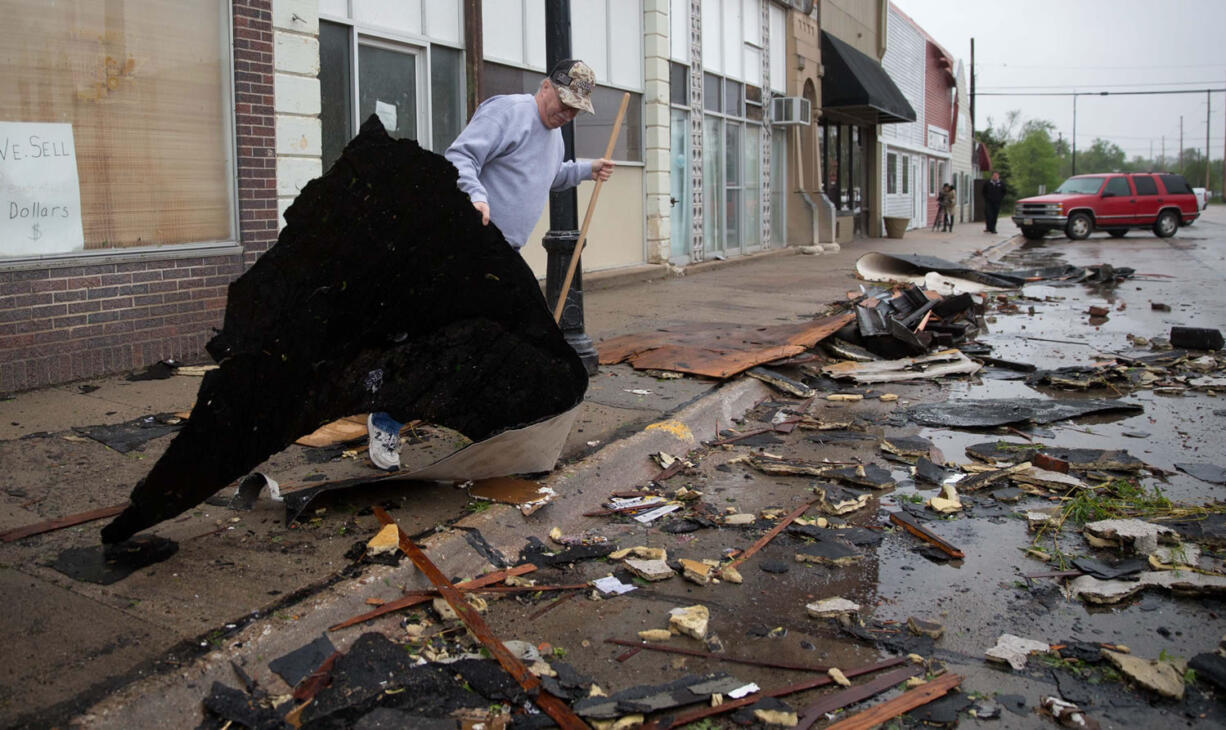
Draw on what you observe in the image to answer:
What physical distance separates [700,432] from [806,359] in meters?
2.53

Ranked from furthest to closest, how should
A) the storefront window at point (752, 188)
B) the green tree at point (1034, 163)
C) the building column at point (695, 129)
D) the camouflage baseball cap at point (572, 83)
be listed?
1. the green tree at point (1034, 163)
2. the storefront window at point (752, 188)
3. the building column at point (695, 129)
4. the camouflage baseball cap at point (572, 83)

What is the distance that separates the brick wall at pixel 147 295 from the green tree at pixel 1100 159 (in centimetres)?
16003

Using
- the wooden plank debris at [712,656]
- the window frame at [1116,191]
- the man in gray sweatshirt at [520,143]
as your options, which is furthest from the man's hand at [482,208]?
the window frame at [1116,191]

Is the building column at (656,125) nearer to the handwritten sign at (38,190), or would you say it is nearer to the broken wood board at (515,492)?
the handwritten sign at (38,190)

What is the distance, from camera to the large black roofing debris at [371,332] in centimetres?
380

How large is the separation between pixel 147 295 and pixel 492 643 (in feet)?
17.3

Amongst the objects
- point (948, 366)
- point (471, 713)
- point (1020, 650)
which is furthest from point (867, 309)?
point (471, 713)

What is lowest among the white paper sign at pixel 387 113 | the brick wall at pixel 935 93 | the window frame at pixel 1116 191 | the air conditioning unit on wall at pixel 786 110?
the white paper sign at pixel 387 113

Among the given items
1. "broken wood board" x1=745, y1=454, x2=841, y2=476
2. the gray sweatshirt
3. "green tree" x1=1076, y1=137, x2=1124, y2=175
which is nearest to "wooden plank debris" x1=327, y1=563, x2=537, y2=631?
the gray sweatshirt

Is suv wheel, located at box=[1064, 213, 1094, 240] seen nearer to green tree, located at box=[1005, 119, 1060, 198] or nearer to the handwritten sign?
the handwritten sign

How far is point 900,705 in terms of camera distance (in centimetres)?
312

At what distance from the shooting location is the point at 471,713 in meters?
3.08

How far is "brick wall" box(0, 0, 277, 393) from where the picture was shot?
6668 millimetres

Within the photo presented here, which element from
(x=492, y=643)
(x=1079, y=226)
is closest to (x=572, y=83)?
(x=492, y=643)
